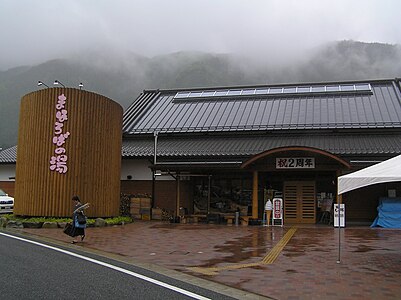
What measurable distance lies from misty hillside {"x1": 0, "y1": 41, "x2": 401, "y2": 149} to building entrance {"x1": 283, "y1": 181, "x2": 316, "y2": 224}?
225 feet

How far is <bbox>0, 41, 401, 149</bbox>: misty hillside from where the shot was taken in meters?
96.1

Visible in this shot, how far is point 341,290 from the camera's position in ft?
24.2

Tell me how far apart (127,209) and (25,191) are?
6.05 meters

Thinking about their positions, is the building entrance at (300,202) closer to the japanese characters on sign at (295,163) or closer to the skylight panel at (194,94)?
the japanese characters on sign at (295,163)

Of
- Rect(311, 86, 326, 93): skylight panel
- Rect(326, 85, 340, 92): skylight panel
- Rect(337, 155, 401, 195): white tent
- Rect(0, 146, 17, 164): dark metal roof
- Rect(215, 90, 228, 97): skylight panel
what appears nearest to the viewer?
Rect(337, 155, 401, 195): white tent

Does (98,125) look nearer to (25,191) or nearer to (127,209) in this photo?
(25,191)

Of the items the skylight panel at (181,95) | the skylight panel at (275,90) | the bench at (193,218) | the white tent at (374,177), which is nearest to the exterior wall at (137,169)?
the bench at (193,218)

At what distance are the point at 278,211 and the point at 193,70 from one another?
8669cm

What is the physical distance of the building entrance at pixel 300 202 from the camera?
21625mm

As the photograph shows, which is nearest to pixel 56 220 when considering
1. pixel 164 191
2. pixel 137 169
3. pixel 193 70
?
pixel 164 191

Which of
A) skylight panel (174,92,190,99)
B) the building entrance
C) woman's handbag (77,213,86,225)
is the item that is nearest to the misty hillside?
skylight panel (174,92,190,99)

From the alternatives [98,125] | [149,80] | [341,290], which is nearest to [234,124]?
[98,125]

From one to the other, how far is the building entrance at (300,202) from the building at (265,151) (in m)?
0.05

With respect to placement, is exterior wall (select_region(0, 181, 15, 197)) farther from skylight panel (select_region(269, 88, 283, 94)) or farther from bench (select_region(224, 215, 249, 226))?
skylight panel (select_region(269, 88, 283, 94))
